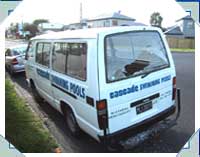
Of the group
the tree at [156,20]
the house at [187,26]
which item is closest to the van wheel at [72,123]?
the tree at [156,20]

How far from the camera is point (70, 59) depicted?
10.6 ft

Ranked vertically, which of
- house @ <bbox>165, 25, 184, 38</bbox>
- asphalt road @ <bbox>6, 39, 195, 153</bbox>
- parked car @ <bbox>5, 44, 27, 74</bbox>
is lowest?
asphalt road @ <bbox>6, 39, 195, 153</bbox>

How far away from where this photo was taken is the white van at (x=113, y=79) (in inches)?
109

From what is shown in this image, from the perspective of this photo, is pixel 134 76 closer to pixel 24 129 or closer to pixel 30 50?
pixel 24 129

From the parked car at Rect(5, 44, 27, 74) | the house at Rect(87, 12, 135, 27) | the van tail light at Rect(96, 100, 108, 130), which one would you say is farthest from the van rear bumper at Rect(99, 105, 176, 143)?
the parked car at Rect(5, 44, 27, 74)

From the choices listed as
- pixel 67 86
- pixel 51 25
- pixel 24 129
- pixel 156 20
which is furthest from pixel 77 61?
pixel 24 129

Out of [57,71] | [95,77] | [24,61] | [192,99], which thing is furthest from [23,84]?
[192,99]

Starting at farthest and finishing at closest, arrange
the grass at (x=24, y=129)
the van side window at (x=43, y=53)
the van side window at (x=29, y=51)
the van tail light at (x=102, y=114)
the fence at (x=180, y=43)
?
the van side window at (x=29, y=51), the van side window at (x=43, y=53), the grass at (x=24, y=129), the fence at (x=180, y=43), the van tail light at (x=102, y=114)

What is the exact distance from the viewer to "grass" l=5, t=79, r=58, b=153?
3.41 m

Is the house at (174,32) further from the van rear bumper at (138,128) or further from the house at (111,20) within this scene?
the van rear bumper at (138,128)

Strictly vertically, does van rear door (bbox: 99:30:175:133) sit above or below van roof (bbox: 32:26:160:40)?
below

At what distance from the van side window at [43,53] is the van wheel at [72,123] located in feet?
2.43

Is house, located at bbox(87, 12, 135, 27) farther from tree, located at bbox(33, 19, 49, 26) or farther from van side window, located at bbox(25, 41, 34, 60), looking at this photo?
van side window, located at bbox(25, 41, 34, 60)

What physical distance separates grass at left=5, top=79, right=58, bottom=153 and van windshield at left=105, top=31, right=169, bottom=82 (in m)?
1.25
